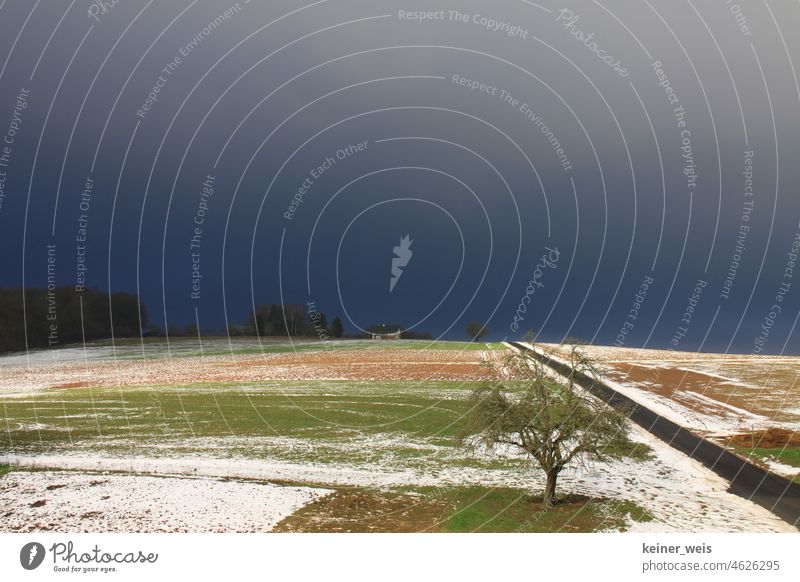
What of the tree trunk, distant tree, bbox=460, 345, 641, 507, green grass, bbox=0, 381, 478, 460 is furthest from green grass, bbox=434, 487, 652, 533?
green grass, bbox=0, 381, 478, 460

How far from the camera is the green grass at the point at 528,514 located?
62.3 ft

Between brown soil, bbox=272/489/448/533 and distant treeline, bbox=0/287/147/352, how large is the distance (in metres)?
73.8

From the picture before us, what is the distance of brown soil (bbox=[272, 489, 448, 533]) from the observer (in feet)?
61.3

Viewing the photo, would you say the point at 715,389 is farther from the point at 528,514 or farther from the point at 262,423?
the point at 262,423

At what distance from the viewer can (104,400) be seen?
47.2m

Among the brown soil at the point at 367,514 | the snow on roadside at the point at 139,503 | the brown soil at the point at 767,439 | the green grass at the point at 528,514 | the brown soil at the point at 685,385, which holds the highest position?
the snow on roadside at the point at 139,503

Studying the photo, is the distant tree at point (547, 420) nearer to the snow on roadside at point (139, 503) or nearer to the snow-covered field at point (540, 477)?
the snow-covered field at point (540, 477)

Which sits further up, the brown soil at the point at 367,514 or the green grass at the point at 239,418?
the brown soil at the point at 367,514

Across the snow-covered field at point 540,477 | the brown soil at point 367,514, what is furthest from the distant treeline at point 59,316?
the brown soil at point 367,514

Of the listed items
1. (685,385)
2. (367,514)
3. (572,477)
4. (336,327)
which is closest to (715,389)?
(685,385)

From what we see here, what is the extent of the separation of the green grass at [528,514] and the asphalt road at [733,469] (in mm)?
3502

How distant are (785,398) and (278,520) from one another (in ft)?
A: 146
